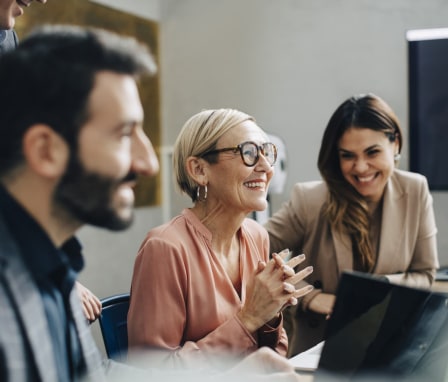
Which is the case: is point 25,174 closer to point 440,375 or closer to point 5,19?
point 440,375

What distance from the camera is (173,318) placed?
1.56 meters

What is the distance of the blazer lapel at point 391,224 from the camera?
238cm

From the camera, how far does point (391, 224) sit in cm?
241

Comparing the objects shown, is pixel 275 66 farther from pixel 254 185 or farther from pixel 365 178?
pixel 254 185

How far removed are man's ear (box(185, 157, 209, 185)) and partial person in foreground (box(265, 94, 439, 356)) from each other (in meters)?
0.75

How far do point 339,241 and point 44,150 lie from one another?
1.74m

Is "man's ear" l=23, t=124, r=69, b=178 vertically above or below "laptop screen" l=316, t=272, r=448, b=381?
above

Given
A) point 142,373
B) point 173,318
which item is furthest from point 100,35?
point 173,318

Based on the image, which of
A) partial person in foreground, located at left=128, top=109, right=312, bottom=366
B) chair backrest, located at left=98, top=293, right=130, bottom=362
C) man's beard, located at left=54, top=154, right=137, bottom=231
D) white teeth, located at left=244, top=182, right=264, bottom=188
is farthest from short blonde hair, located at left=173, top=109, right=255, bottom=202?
man's beard, located at left=54, top=154, right=137, bottom=231

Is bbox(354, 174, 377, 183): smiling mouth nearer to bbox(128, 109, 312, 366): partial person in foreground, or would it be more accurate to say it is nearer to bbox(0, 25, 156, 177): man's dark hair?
bbox(128, 109, 312, 366): partial person in foreground

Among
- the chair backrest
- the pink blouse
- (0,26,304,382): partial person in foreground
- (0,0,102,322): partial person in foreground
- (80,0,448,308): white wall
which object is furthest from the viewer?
(80,0,448,308): white wall

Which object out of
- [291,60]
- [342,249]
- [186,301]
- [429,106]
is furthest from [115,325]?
[291,60]

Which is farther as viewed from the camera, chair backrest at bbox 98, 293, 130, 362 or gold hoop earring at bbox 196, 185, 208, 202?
chair backrest at bbox 98, 293, 130, 362

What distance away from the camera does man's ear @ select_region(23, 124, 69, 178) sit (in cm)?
81
